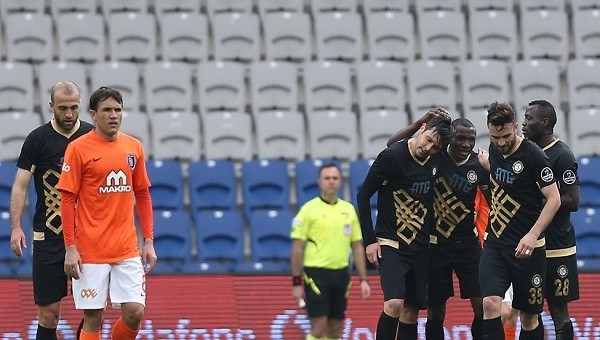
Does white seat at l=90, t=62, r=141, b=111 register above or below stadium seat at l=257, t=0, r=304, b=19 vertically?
below

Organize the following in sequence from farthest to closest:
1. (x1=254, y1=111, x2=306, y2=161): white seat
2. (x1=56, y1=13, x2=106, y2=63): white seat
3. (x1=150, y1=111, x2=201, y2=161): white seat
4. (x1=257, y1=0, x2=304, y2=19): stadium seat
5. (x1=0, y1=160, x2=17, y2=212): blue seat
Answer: (x1=257, y1=0, x2=304, y2=19): stadium seat < (x1=56, y1=13, x2=106, y2=63): white seat < (x1=254, y1=111, x2=306, y2=161): white seat < (x1=150, y1=111, x2=201, y2=161): white seat < (x1=0, y1=160, x2=17, y2=212): blue seat

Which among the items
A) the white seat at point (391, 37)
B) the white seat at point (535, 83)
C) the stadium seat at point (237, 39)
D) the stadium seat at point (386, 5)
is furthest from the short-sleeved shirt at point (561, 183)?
the stadium seat at point (386, 5)

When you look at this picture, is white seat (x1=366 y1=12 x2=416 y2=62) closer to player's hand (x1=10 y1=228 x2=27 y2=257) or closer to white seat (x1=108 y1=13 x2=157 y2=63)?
white seat (x1=108 y1=13 x2=157 y2=63)

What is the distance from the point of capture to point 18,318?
10.6 m

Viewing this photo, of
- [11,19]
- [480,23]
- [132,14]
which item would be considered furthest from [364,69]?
[11,19]

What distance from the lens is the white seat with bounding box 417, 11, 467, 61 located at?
15.6 metres

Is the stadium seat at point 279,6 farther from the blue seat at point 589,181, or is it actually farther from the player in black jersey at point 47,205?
the player in black jersey at point 47,205

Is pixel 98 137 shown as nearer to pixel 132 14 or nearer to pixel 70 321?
pixel 70 321

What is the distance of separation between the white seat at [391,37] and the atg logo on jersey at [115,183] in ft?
24.4

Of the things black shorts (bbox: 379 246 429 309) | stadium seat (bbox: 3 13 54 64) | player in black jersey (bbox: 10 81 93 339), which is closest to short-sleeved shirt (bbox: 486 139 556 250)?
black shorts (bbox: 379 246 429 309)

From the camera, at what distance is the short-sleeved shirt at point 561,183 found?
354 inches

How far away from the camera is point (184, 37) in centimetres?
1539

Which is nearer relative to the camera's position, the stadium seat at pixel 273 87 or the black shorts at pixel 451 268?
the black shorts at pixel 451 268

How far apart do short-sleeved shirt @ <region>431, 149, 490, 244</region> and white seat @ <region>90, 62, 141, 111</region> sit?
6057 millimetres
